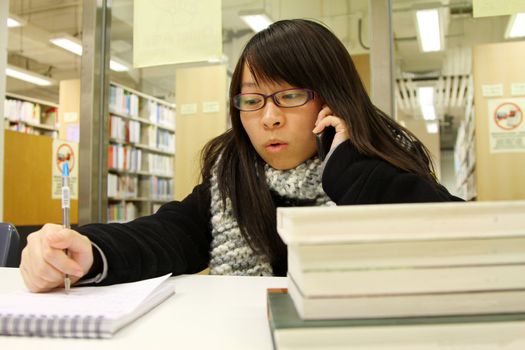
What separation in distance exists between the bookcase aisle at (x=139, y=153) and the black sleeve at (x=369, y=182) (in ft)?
11.5

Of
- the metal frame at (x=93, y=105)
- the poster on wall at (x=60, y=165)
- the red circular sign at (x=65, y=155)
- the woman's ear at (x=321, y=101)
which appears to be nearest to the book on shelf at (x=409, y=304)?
the woman's ear at (x=321, y=101)

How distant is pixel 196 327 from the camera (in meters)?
0.52

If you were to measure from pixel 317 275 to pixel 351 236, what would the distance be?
4 cm

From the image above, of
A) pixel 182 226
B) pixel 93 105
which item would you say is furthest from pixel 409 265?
pixel 93 105

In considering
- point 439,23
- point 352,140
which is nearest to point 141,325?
point 352,140

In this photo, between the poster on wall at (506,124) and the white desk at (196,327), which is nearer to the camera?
the white desk at (196,327)

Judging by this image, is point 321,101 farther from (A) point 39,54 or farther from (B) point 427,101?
(B) point 427,101

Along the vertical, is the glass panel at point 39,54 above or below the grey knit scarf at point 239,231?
above

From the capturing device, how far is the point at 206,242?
122cm

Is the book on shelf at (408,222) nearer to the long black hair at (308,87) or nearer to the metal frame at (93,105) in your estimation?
the long black hair at (308,87)

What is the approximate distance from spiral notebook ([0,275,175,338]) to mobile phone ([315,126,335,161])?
52 centimetres

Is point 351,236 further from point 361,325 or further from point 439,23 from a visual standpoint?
point 439,23

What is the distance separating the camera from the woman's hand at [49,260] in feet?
2.27

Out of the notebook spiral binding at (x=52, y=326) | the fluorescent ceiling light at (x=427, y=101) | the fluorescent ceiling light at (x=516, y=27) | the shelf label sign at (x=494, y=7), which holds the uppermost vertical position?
the fluorescent ceiling light at (x=427, y=101)
